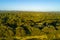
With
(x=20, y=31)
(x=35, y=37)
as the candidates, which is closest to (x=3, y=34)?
(x=20, y=31)

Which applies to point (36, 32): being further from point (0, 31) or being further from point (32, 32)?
point (0, 31)

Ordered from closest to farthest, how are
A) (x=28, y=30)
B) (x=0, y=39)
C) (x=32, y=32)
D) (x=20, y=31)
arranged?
(x=0, y=39) → (x=20, y=31) → (x=32, y=32) → (x=28, y=30)

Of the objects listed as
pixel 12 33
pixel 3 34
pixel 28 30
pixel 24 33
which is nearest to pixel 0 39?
pixel 3 34

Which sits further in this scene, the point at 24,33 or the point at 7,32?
the point at 24,33

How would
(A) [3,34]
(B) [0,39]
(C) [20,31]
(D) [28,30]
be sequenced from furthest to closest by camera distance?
1. (D) [28,30]
2. (C) [20,31]
3. (A) [3,34]
4. (B) [0,39]

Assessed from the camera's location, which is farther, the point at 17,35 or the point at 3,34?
the point at 17,35

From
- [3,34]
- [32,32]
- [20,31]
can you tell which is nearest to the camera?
[3,34]

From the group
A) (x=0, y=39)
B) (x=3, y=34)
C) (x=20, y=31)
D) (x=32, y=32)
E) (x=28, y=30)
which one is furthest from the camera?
(x=28, y=30)

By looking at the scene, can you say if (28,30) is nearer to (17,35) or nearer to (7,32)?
(17,35)
